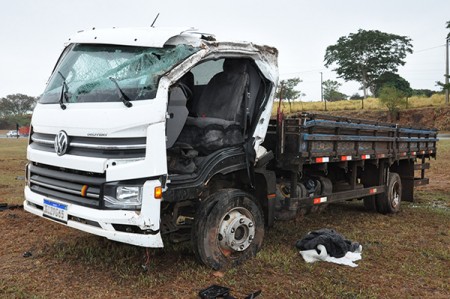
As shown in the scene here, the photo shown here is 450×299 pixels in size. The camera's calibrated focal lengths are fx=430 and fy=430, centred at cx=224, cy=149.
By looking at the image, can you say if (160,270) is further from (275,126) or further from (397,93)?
(397,93)

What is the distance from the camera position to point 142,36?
447cm

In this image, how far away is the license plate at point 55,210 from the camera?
4184 millimetres

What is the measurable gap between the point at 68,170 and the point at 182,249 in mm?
1682

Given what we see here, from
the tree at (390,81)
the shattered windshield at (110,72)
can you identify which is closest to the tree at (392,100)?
the tree at (390,81)

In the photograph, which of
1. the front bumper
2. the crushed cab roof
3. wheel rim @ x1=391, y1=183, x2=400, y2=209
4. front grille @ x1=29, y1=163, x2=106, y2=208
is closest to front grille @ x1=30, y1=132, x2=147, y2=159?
front grille @ x1=29, y1=163, x2=106, y2=208

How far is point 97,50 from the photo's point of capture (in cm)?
473

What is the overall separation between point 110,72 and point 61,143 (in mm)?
874

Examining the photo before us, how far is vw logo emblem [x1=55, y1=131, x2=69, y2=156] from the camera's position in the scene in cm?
417

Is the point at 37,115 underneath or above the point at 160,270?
above

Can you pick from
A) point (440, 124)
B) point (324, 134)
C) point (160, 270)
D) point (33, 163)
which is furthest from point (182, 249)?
point (440, 124)

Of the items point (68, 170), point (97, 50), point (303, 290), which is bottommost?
point (303, 290)

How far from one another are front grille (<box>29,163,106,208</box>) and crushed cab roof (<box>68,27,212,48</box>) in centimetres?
144

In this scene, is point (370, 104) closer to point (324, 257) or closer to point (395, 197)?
point (395, 197)

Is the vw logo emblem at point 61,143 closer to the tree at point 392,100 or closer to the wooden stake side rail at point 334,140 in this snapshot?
the wooden stake side rail at point 334,140
